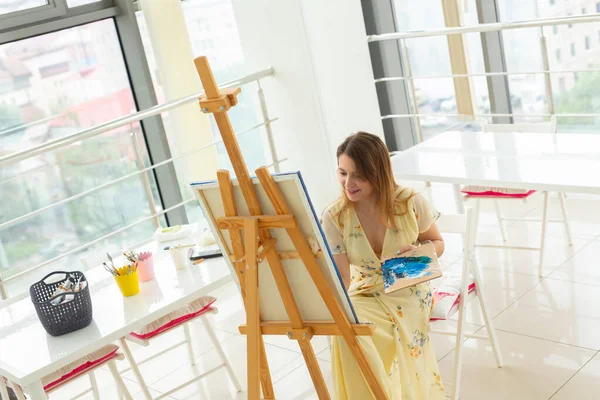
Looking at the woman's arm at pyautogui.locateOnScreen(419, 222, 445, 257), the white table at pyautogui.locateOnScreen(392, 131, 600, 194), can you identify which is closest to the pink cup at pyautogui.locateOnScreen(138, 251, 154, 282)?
the woman's arm at pyautogui.locateOnScreen(419, 222, 445, 257)

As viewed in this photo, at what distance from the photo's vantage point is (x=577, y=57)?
4418 mm

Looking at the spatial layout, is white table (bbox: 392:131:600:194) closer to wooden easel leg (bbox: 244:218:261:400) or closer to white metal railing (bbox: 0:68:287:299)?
white metal railing (bbox: 0:68:287:299)

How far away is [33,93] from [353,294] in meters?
2.78

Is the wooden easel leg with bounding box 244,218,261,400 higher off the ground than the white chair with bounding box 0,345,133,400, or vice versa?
the wooden easel leg with bounding box 244,218,261,400

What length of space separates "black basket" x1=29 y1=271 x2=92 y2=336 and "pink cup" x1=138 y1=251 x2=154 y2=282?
0.30 metres

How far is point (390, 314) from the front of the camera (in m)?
2.54

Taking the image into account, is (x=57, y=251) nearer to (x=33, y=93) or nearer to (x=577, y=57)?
(x=33, y=93)

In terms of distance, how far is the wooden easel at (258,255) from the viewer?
6.91 ft

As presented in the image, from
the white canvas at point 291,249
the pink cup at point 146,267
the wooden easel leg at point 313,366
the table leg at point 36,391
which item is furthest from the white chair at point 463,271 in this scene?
the table leg at point 36,391

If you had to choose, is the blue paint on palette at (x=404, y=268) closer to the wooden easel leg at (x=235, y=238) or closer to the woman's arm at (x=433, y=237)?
the woman's arm at (x=433, y=237)

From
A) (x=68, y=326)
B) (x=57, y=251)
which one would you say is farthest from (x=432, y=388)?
(x=57, y=251)

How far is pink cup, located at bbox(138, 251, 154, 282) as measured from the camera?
9.17 feet

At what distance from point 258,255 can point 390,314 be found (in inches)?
24.3

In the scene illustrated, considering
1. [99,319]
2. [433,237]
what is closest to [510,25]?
[433,237]
